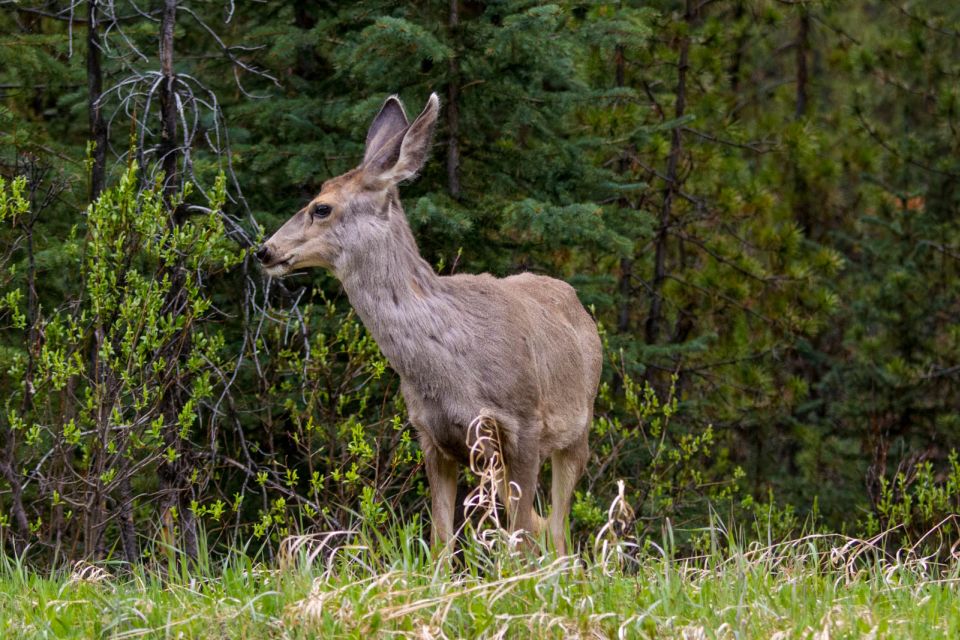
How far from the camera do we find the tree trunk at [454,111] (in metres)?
9.81

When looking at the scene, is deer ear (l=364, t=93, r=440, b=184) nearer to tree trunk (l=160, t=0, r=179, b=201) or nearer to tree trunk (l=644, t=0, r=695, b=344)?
tree trunk (l=160, t=0, r=179, b=201)

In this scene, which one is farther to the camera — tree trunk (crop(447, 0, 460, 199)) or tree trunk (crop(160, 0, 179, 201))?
tree trunk (crop(447, 0, 460, 199))

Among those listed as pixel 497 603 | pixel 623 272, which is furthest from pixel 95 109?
pixel 623 272

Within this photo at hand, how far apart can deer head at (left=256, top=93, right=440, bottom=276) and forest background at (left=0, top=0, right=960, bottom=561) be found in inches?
18.7

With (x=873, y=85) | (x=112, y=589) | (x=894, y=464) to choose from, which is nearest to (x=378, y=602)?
(x=112, y=589)

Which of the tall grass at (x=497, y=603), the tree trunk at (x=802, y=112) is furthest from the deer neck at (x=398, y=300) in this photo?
the tree trunk at (x=802, y=112)

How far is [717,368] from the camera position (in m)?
14.2

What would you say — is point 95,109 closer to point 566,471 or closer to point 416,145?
point 416,145

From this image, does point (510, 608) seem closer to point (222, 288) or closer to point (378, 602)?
point (378, 602)

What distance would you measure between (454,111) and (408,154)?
118 inches

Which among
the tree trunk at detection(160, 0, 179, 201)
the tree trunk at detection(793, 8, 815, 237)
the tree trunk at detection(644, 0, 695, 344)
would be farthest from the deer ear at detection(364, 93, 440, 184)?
the tree trunk at detection(793, 8, 815, 237)

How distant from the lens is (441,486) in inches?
281

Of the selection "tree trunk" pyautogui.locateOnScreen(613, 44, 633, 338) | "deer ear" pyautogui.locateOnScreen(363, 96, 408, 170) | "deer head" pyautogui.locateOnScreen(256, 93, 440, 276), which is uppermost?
"deer ear" pyautogui.locateOnScreen(363, 96, 408, 170)

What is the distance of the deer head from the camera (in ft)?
23.0
